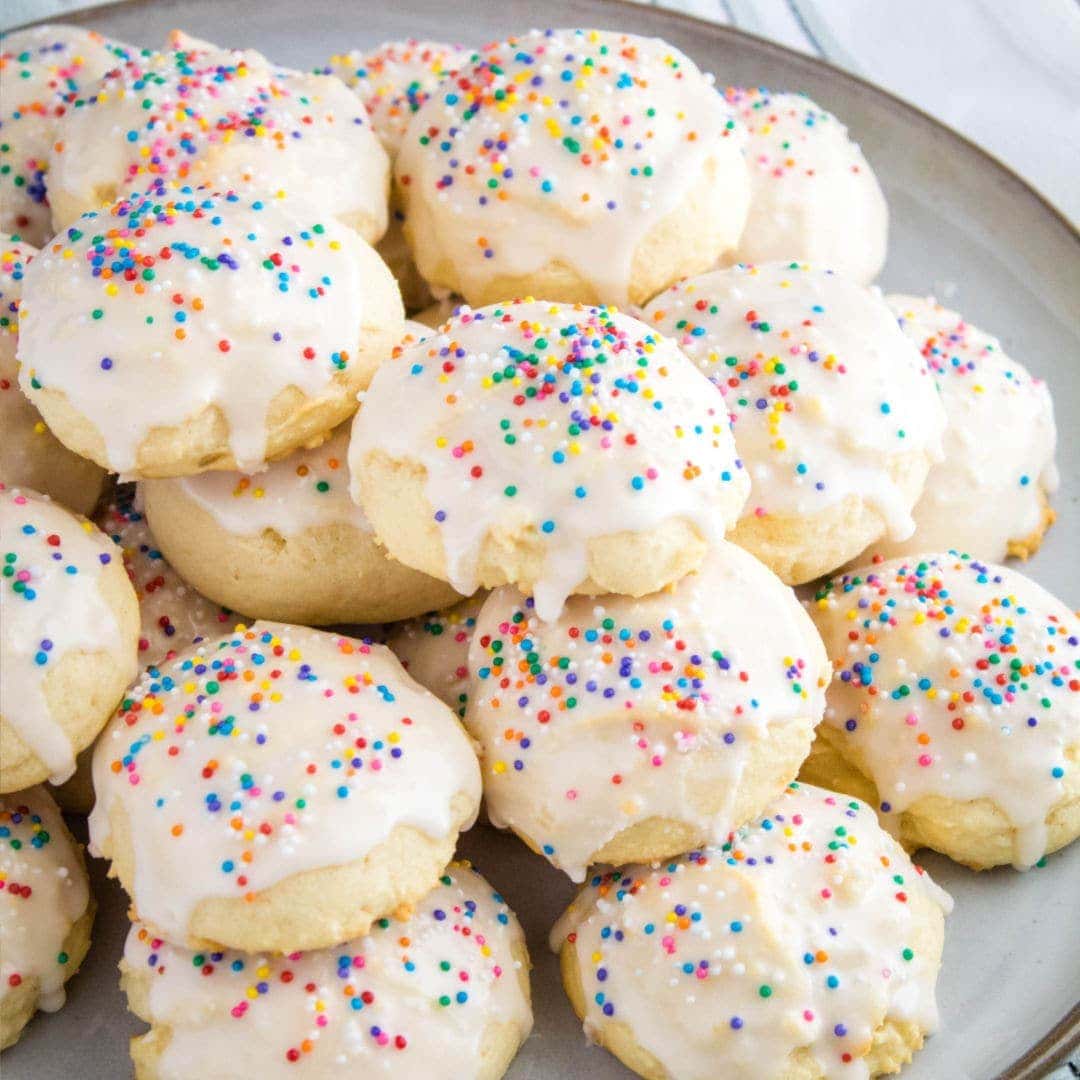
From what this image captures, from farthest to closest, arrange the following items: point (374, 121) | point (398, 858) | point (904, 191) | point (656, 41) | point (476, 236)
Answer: point (904, 191) → point (374, 121) → point (656, 41) → point (476, 236) → point (398, 858)

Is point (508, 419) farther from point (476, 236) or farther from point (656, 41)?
point (656, 41)

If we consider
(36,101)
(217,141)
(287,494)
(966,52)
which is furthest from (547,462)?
(966,52)

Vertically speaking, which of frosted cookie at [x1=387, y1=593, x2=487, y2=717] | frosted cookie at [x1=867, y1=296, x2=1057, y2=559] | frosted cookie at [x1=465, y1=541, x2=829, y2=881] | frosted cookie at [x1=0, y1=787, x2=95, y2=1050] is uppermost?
frosted cookie at [x1=867, y1=296, x2=1057, y2=559]

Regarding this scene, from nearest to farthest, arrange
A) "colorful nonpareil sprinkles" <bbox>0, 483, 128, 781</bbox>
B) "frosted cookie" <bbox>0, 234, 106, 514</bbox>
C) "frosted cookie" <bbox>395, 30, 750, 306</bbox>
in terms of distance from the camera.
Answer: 1. "colorful nonpareil sprinkles" <bbox>0, 483, 128, 781</bbox>
2. "frosted cookie" <bbox>0, 234, 106, 514</bbox>
3. "frosted cookie" <bbox>395, 30, 750, 306</bbox>

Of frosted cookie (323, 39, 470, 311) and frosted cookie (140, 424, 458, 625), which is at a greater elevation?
frosted cookie (323, 39, 470, 311)

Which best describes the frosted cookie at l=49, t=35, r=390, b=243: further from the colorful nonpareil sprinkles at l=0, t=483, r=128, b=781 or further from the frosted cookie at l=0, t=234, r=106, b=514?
the colorful nonpareil sprinkles at l=0, t=483, r=128, b=781

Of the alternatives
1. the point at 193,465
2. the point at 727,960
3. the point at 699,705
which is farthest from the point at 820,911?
the point at 193,465

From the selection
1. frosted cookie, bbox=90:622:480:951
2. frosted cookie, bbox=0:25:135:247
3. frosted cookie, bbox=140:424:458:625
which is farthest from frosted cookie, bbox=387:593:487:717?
frosted cookie, bbox=0:25:135:247
